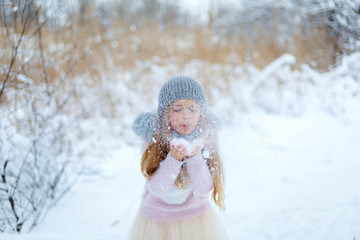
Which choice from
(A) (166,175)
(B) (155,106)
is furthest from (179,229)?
(B) (155,106)

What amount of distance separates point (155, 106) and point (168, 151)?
0.81 m

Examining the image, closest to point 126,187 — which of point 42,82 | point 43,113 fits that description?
point 43,113

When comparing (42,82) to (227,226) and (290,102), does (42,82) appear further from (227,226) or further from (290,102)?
(290,102)

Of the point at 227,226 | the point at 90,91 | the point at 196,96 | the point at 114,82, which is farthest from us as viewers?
the point at 114,82

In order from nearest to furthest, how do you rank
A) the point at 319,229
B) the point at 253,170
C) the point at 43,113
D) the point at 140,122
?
the point at 140,122
the point at 319,229
the point at 43,113
the point at 253,170

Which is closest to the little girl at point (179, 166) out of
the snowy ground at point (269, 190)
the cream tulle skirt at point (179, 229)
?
the cream tulle skirt at point (179, 229)

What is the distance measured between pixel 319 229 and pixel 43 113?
7.78 ft

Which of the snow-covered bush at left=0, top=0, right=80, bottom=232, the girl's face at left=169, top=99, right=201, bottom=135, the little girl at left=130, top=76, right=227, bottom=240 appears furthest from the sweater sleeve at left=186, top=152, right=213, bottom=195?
the snow-covered bush at left=0, top=0, right=80, bottom=232

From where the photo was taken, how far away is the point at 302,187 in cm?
240

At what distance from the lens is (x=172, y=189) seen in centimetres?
115

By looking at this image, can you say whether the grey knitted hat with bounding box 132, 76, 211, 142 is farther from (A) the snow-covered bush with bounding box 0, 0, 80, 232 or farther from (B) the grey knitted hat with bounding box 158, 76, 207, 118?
(A) the snow-covered bush with bounding box 0, 0, 80, 232

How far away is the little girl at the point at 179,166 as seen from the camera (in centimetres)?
106

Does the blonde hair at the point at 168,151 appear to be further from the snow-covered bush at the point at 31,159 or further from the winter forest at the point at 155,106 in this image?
the snow-covered bush at the point at 31,159

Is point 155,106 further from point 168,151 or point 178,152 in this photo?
point 178,152
